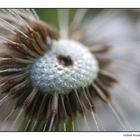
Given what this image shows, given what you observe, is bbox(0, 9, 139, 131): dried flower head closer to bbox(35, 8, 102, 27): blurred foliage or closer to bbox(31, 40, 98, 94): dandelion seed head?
bbox(31, 40, 98, 94): dandelion seed head

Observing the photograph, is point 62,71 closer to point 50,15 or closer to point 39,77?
point 39,77

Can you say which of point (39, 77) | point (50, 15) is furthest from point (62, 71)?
point (50, 15)

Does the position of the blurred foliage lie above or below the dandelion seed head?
above

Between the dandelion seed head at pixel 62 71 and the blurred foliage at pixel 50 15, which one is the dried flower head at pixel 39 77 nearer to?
the dandelion seed head at pixel 62 71

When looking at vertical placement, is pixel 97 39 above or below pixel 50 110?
above

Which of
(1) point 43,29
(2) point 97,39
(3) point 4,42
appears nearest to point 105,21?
(2) point 97,39

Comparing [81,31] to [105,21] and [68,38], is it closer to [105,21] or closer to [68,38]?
[68,38]

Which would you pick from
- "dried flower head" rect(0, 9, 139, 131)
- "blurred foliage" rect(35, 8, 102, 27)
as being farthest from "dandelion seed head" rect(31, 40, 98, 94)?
"blurred foliage" rect(35, 8, 102, 27)
